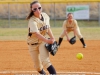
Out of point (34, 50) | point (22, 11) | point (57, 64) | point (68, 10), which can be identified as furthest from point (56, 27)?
point (34, 50)

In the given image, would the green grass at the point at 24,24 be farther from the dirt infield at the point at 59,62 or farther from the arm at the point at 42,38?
the arm at the point at 42,38

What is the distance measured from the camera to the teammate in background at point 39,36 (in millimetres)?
6898

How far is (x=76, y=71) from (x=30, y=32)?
273cm

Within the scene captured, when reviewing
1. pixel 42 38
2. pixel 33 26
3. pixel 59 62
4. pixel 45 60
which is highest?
pixel 33 26

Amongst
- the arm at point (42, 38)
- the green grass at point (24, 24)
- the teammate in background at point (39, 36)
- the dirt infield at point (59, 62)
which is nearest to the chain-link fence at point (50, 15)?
the green grass at point (24, 24)

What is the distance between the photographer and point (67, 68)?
1001cm

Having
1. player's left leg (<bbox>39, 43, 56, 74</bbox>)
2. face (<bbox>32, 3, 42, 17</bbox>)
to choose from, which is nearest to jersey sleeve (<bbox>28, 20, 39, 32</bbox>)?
face (<bbox>32, 3, 42, 17</bbox>)

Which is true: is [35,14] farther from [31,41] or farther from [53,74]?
[53,74]

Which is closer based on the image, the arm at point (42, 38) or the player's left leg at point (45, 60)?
the arm at point (42, 38)

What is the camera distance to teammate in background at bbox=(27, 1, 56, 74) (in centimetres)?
690

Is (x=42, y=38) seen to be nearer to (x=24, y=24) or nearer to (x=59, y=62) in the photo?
(x=59, y=62)

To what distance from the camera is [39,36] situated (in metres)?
6.88

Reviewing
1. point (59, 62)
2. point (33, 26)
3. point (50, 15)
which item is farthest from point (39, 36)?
point (50, 15)

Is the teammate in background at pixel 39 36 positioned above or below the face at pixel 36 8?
below
